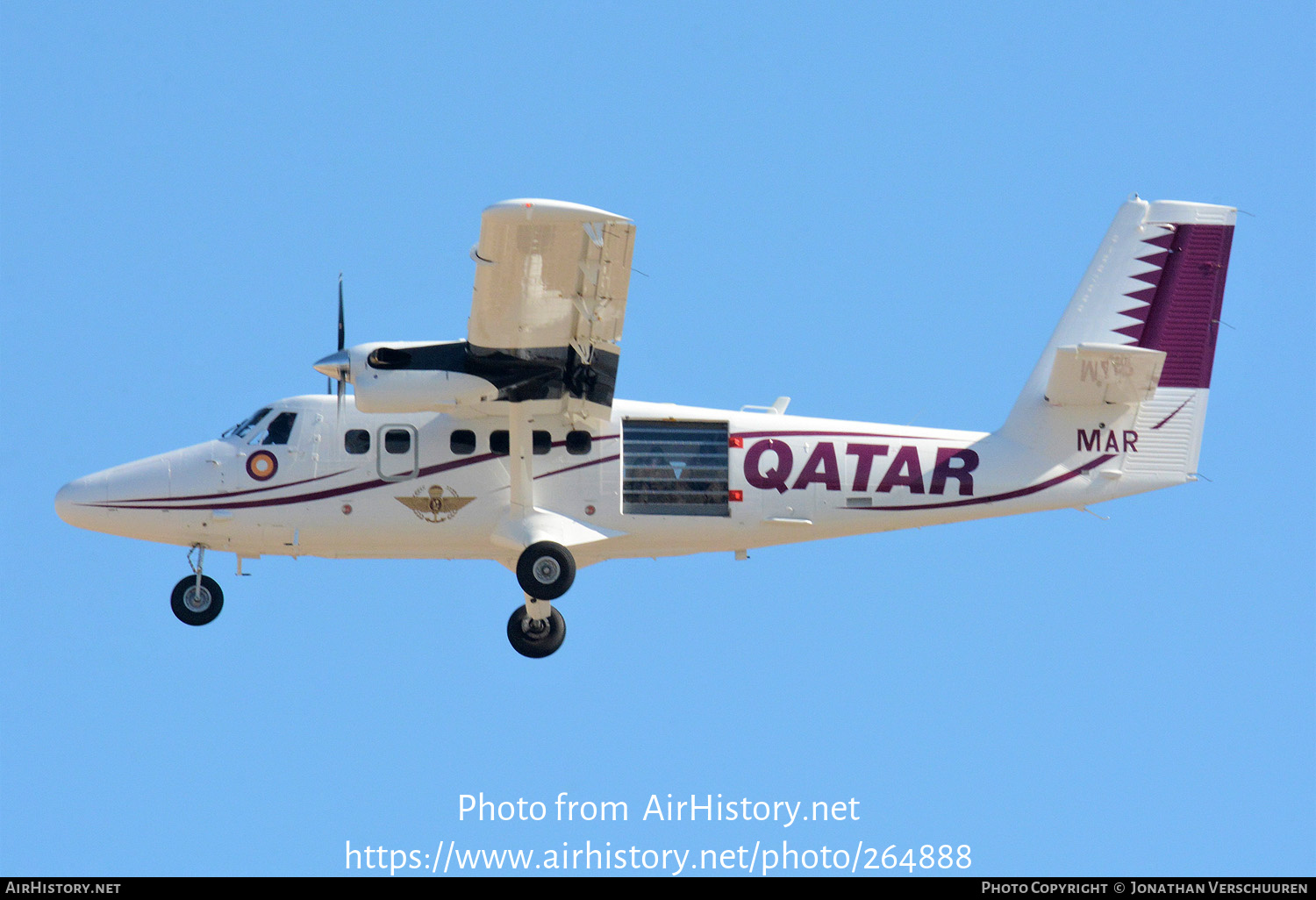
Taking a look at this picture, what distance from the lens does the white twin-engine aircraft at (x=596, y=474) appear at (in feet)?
62.3

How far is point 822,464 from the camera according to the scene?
19.3 metres

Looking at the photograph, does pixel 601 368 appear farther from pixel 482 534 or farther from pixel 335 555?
pixel 335 555

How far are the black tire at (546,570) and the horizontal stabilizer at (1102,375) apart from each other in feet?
18.5

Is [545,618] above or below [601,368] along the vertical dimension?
below

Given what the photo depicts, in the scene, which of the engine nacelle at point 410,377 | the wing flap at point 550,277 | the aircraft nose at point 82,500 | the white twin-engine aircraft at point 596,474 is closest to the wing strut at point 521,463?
the white twin-engine aircraft at point 596,474

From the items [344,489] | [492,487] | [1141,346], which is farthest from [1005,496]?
[344,489]

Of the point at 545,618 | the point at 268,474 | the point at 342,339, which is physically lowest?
the point at 545,618

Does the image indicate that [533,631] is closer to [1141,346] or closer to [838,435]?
[838,435]

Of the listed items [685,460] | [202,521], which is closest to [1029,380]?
[685,460]

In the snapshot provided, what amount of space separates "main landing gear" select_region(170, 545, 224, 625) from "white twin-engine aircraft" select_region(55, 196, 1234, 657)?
0.02m

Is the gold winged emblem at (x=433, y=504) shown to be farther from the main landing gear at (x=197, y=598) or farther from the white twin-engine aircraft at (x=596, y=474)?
the main landing gear at (x=197, y=598)

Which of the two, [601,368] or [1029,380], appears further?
[1029,380]

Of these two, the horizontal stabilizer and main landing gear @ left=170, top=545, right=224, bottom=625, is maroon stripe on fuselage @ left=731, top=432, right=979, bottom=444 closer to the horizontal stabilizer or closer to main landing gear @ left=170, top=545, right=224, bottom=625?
the horizontal stabilizer

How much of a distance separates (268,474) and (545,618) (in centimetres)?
346
